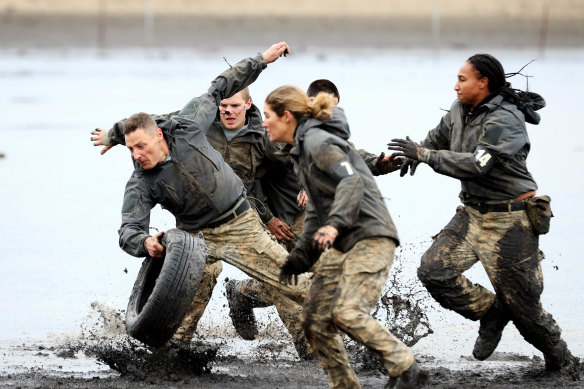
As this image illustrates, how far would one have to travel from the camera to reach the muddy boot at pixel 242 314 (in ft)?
30.2

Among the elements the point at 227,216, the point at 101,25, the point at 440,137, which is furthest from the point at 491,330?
the point at 101,25

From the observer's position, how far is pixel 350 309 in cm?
677

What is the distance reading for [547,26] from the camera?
47188 millimetres

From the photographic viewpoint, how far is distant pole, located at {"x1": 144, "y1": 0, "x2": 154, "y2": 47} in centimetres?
4372

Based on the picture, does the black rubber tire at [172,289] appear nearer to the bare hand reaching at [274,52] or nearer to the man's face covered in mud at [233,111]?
the man's face covered in mud at [233,111]

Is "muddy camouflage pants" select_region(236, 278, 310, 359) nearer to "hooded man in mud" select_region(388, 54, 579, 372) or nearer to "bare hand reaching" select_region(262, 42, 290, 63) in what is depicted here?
"hooded man in mud" select_region(388, 54, 579, 372)

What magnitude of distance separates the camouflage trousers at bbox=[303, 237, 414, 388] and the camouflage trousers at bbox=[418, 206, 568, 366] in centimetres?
118

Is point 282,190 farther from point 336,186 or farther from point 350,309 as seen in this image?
point 350,309

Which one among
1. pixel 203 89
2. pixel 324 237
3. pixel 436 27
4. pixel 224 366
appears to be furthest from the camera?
pixel 436 27

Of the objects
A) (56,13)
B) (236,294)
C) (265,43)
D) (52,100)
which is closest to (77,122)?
(52,100)

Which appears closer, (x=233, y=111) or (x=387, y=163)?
(x=387, y=163)

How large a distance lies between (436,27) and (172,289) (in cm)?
3931

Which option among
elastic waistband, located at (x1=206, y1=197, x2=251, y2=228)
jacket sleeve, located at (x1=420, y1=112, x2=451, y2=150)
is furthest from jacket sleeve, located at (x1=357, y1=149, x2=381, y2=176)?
elastic waistband, located at (x1=206, y1=197, x2=251, y2=228)

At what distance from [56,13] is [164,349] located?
4258cm
